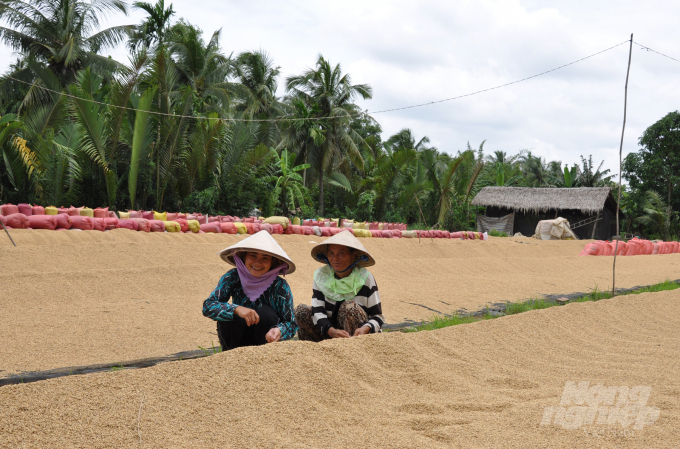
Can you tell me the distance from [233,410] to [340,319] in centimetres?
116

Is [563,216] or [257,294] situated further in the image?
[563,216]

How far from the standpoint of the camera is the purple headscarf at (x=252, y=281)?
3.25 meters

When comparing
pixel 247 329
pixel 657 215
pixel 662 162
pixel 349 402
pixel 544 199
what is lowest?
pixel 349 402

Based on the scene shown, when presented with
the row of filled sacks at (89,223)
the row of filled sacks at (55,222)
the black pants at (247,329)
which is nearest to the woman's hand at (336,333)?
the black pants at (247,329)

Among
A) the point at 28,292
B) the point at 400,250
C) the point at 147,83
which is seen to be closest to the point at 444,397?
the point at 28,292

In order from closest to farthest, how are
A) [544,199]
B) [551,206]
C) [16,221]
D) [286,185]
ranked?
[16,221]
[286,185]
[551,206]
[544,199]

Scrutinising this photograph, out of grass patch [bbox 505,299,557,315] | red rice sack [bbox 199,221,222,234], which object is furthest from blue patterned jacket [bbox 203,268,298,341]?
red rice sack [bbox 199,221,222,234]

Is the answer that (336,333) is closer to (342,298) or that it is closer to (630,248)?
(342,298)

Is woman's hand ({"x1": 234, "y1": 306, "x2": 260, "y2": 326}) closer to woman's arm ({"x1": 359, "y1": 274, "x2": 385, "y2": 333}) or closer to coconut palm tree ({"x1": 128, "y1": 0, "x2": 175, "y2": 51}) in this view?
woman's arm ({"x1": 359, "y1": 274, "x2": 385, "y2": 333})

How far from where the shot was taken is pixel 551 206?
23.1 m

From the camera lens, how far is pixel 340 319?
11.4ft

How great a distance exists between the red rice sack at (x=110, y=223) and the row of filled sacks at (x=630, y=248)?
11.8m

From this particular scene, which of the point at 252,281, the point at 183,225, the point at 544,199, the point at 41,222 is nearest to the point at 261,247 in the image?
the point at 252,281

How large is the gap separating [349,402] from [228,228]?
8.27 m
